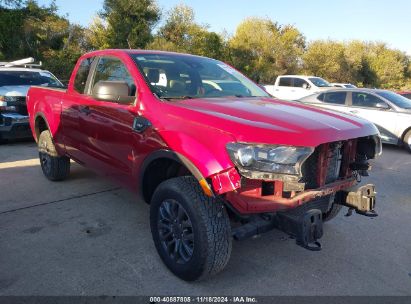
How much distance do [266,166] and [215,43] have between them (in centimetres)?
3086

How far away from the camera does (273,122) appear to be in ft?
9.33

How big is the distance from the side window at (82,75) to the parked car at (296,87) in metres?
14.6

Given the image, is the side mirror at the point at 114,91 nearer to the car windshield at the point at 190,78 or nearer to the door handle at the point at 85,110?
the car windshield at the point at 190,78

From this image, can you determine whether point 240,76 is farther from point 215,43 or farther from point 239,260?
point 215,43

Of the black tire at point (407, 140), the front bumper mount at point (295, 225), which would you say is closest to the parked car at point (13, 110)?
the front bumper mount at point (295, 225)

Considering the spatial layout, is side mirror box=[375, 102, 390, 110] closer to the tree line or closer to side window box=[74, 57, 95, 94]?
side window box=[74, 57, 95, 94]

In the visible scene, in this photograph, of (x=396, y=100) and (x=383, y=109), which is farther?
(x=396, y=100)

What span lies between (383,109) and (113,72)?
7.42 meters

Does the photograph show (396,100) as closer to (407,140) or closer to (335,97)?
(407,140)

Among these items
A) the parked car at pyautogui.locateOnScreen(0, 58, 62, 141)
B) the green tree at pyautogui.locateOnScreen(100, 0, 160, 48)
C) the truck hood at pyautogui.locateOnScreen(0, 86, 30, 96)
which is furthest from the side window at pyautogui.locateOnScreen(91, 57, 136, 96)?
the green tree at pyautogui.locateOnScreen(100, 0, 160, 48)

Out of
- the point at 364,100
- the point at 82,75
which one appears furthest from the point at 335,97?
the point at 82,75

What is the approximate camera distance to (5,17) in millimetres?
22438

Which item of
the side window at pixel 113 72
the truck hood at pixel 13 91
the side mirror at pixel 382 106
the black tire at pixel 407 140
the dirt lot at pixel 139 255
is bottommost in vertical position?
the dirt lot at pixel 139 255

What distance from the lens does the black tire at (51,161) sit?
5.46 metres
